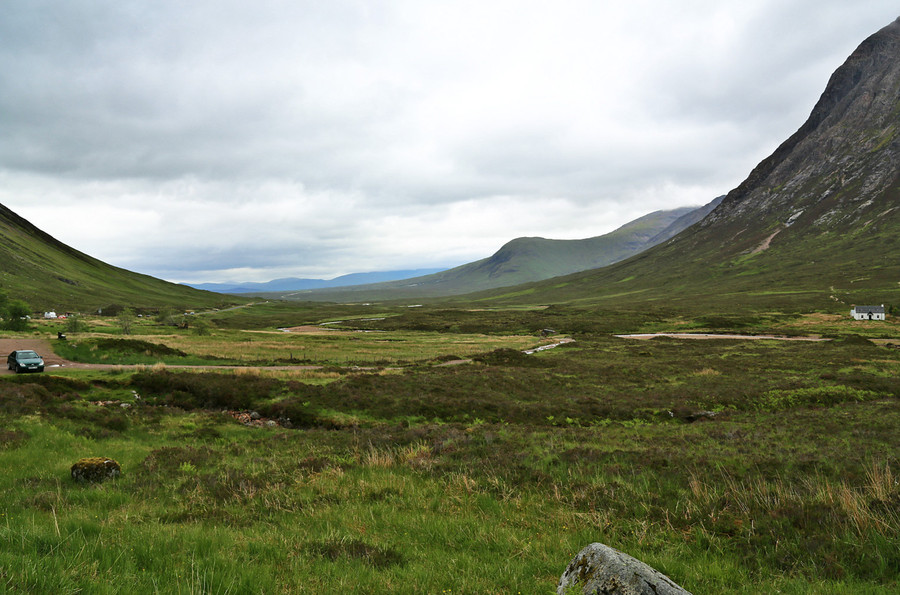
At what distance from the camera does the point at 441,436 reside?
19.7 m

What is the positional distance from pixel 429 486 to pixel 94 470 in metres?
10.8

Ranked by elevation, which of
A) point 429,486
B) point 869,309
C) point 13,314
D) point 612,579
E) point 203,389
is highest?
point 13,314

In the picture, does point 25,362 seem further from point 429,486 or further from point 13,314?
point 13,314

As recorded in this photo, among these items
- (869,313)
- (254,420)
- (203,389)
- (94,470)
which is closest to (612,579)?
(94,470)

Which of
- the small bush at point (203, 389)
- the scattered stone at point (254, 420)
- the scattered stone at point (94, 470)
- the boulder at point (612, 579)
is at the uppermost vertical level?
the boulder at point (612, 579)

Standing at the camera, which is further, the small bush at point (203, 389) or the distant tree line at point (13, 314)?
the distant tree line at point (13, 314)

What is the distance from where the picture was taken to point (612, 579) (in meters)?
5.83

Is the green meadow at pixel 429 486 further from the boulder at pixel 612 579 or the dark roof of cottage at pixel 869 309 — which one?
Answer: the dark roof of cottage at pixel 869 309

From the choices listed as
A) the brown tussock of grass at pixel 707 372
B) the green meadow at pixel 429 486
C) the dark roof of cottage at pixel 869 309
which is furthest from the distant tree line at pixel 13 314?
the dark roof of cottage at pixel 869 309

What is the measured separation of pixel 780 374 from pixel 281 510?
49680 mm

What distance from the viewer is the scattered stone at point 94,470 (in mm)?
12812

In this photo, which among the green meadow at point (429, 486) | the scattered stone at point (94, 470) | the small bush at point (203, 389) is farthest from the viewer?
the small bush at point (203, 389)

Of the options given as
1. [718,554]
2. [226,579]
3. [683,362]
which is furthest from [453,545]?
[683,362]

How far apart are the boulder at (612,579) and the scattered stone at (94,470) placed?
14466 mm
